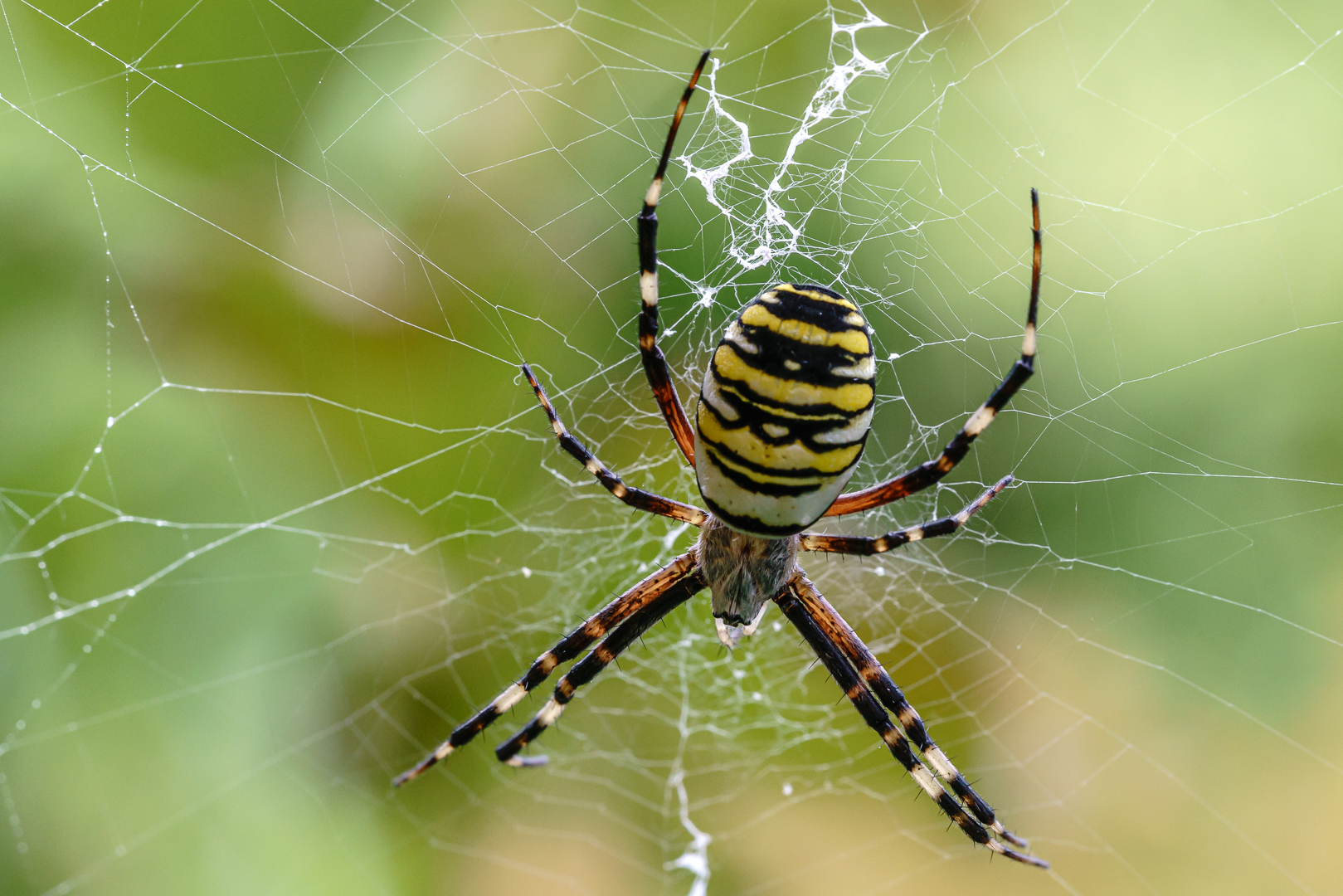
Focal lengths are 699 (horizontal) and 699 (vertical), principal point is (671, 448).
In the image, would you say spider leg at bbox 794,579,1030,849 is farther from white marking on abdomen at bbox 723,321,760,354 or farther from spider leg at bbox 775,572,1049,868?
white marking on abdomen at bbox 723,321,760,354

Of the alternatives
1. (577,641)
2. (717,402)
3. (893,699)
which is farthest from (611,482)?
(893,699)

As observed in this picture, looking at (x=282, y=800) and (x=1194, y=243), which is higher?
(x=1194, y=243)

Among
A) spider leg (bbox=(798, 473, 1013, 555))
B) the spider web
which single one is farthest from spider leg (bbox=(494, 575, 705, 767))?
spider leg (bbox=(798, 473, 1013, 555))

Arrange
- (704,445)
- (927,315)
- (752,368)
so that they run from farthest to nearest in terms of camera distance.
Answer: (927,315) → (704,445) → (752,368)

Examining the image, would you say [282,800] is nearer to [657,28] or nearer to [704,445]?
[704,445]

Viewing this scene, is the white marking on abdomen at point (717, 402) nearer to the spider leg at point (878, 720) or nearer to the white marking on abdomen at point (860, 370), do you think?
the white marking on abdomen at point (860, 370)

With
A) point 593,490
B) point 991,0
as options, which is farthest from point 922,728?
point 991,0
